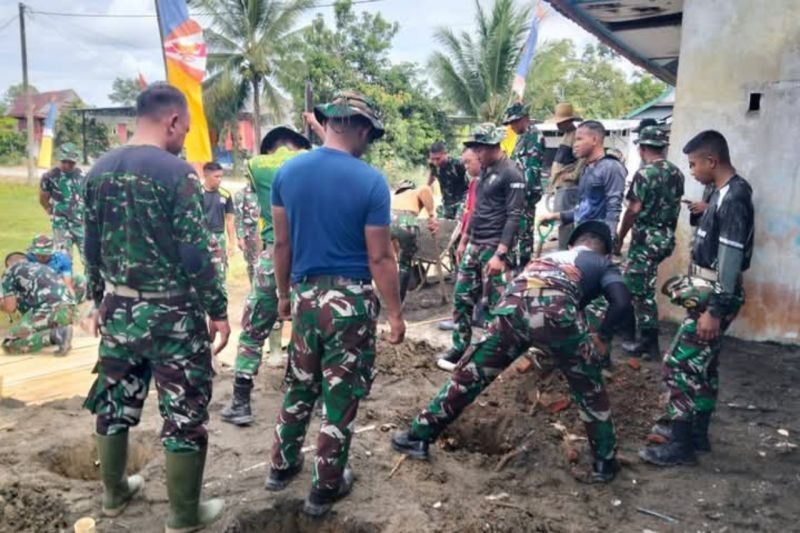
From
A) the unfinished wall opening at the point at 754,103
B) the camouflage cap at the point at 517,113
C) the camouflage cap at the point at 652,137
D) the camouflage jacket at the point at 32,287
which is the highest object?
the unfinished wall opening at the point at 754,103

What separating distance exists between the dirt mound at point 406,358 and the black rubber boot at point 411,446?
1.39 meters

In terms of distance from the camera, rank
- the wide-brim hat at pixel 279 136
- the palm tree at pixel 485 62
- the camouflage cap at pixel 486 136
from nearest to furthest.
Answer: the wide-brim hat at pixel 279 136
the camouflage cap at pixel 486 136
the palm tree at pixel 485 62

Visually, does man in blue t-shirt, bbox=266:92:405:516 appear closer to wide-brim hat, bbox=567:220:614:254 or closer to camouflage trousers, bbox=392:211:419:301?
wide-brim hat, bbox=567:220:614:254

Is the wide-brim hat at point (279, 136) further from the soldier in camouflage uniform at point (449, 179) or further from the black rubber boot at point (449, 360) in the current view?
the soldier in camouflage uniform at point (449, 179)

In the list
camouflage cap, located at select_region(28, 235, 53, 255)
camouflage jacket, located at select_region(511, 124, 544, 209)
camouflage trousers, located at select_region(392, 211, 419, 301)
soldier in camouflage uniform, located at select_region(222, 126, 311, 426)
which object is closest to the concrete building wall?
camouflage jacket, located at select_region(511, 124, 544, 209)

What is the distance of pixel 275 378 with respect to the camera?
515 cm

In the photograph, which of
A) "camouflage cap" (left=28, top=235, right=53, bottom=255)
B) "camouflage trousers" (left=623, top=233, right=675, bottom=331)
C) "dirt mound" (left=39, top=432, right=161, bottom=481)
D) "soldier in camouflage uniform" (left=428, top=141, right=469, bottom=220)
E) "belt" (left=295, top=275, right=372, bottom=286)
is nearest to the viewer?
"belt" (left=295, top=275, right=372, bottom=286)

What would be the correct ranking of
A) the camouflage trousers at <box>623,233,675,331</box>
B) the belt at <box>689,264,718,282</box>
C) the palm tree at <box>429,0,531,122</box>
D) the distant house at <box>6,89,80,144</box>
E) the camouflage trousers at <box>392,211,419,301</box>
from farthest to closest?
the distant house at <box>6,89,80,144</box> < the palm tree at <box>429,0,531,122</box> < the camouflage trousers at <box>392,211,419,301</box> < the camouflage trousers at <box>623,233,675,331</box> < the belt at <box>689,264,718,282</box>

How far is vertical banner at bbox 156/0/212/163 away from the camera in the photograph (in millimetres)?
6684

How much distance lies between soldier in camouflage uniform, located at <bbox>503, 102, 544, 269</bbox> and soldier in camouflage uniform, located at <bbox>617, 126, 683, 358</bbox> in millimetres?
1162

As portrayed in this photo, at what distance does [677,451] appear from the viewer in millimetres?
3766

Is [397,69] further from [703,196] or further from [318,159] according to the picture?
[318,159]

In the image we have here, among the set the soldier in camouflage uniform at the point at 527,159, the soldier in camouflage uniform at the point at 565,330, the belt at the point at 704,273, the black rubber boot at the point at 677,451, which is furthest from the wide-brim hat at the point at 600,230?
the soldier in camouflage uniform at the point at 527,159

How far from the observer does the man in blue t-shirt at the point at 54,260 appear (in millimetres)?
6430
